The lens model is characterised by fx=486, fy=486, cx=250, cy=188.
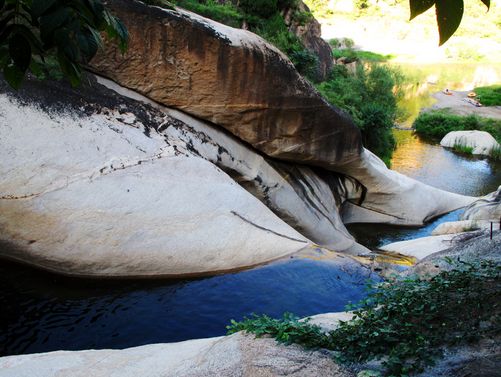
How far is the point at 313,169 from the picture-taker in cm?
1488

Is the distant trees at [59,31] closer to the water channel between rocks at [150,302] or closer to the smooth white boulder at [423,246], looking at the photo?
the water channel between rocks at [150,302]

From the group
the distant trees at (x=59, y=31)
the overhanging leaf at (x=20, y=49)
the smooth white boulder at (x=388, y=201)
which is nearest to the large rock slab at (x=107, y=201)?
the distant trees at (x=59, y=31)

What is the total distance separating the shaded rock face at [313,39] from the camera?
2328 cm

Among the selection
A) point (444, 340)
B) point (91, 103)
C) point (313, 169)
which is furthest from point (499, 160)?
point (444, 340)

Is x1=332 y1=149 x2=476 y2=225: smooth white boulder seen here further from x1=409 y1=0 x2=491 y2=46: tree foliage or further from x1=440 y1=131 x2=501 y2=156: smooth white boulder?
x1=409 y1=0 x2=491 y2=46: tree foliage

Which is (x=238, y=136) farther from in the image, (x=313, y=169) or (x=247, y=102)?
(x=313, y=169)

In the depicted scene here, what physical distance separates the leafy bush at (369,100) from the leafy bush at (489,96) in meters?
20.0

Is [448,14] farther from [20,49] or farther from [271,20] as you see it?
[271,20]

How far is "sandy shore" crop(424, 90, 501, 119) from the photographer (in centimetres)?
3867

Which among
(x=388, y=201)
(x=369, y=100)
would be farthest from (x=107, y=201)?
(x=369, y=100)

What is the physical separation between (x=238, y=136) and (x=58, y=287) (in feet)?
19.5

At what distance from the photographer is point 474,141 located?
29.0 m

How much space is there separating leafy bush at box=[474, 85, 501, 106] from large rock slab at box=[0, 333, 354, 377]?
1736 inches

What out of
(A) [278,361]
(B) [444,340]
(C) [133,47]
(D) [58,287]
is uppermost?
(C) [133,47]
